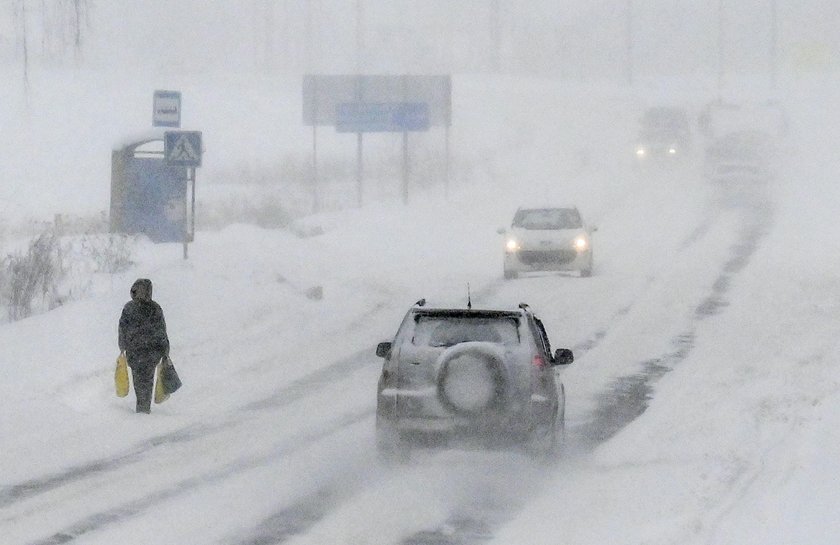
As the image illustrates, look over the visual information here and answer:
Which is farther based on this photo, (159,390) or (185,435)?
(159,390)

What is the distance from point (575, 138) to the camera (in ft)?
271

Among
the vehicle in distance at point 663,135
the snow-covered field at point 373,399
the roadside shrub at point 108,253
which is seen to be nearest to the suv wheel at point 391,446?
the snow-covered field at point 373,399

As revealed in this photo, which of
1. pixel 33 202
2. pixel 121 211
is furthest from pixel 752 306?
pixel 33 202

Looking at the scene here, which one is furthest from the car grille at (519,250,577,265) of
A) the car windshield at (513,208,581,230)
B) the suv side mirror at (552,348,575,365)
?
the suv side mirror at (552,348,575,365)

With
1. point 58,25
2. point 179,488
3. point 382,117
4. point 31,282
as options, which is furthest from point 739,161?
point 179,488

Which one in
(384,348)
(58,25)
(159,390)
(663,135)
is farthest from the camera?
(663,135)

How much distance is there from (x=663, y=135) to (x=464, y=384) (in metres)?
55.1

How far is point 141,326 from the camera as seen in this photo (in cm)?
1589

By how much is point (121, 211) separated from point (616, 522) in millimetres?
21591

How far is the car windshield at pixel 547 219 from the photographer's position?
31405 mm

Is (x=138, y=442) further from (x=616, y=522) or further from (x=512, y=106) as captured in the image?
(x=512, y=106)

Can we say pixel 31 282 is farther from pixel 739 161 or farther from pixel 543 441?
pixel 739 161

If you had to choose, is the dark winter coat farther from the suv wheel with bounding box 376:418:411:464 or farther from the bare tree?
the bare tree

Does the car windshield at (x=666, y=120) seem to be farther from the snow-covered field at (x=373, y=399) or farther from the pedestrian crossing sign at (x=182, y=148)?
the pedestrian crossing sign at (x=182, y=148)
